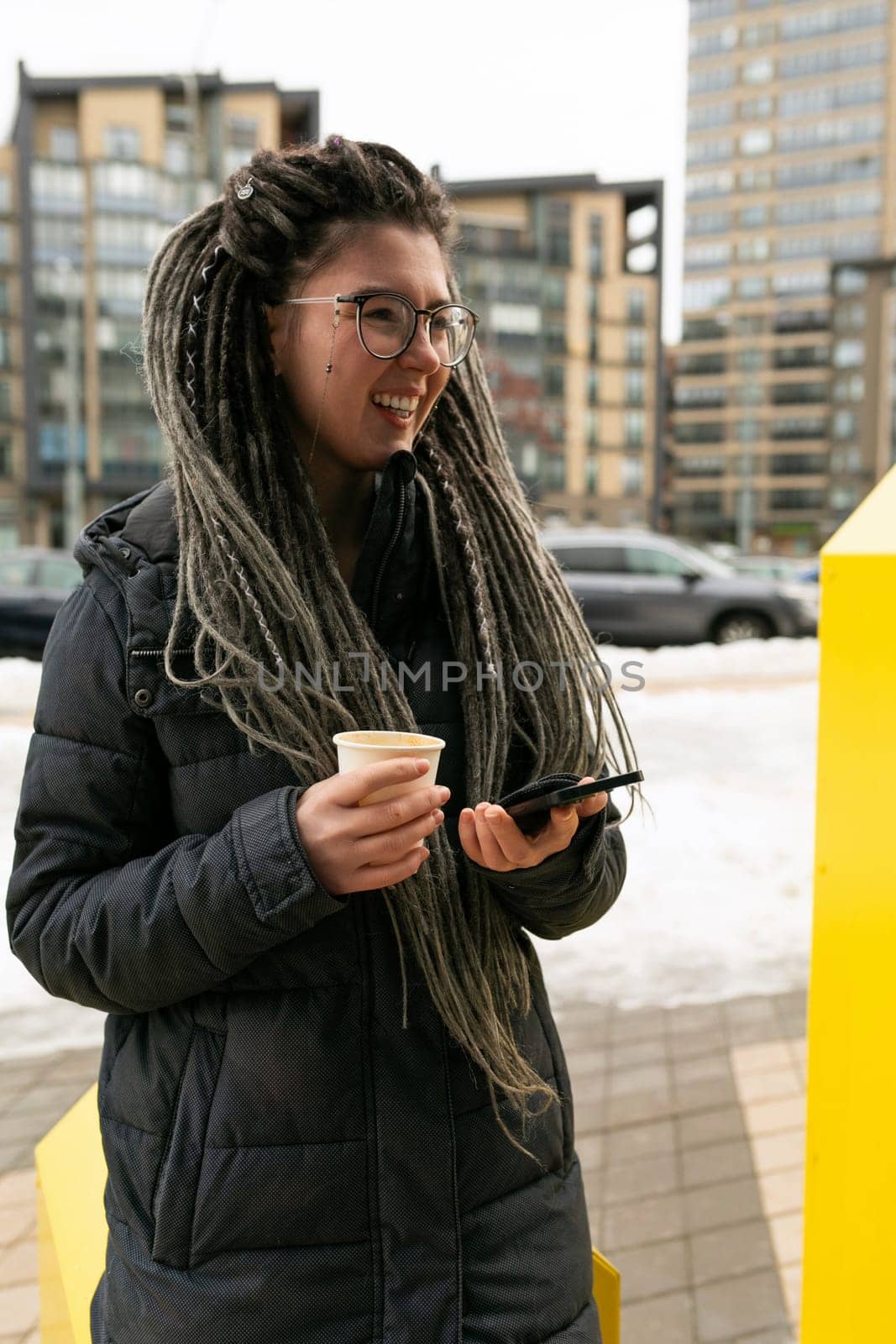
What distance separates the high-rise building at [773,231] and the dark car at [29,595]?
7768 cm

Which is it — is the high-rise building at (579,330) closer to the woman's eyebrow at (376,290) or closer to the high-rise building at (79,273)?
the high-rise building at (79,273)

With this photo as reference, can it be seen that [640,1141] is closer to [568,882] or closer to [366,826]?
[568,882]

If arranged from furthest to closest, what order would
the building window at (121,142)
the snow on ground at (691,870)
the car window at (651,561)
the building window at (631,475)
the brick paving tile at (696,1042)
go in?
the building window at (631,475), the building window at (121,142), the car window at (651,561), the snow on ground at (691,870), the brick paving tile at (696,1042)

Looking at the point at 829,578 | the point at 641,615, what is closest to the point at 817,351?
the point at 641,615

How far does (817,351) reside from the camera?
284 ft

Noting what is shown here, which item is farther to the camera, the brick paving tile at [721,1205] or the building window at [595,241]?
the building window at [595,241]

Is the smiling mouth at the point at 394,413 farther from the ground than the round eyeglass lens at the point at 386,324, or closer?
closer

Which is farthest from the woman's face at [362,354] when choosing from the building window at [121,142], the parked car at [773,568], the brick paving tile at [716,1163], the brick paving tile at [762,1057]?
the building window at [121,142]

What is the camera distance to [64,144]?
166 ft

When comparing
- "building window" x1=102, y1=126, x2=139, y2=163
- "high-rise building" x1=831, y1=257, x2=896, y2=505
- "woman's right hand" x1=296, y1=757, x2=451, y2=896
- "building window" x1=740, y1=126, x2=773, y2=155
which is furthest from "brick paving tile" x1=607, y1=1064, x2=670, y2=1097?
"building window" x1=740, y1=126, x2=773, y2=155

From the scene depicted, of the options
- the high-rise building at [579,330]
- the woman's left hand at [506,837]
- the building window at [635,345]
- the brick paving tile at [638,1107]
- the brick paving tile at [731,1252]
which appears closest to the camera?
the woman's left hand at [506,837]

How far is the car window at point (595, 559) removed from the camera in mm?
13969

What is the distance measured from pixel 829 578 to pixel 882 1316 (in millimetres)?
864

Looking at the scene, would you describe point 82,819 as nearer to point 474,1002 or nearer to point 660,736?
point 474,1002
